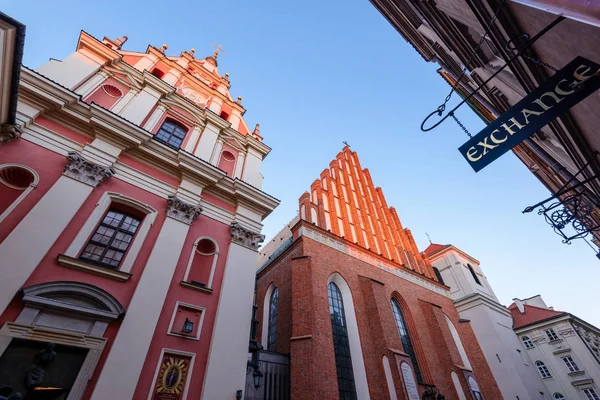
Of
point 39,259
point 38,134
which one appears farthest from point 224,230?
point 38,134

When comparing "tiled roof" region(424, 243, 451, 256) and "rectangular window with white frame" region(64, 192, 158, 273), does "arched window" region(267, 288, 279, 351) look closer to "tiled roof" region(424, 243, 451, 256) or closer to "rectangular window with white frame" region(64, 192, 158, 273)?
"rectangular window with white frame" region(64, 192, 158, 273)

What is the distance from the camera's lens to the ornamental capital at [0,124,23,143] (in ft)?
23.3

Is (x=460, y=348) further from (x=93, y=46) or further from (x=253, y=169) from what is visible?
(x=93, y=46)

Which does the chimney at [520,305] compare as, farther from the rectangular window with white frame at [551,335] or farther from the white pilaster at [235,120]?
the white pilaster at [235,120]

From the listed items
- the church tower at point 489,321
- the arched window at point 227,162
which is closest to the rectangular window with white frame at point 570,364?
Result: the church tower at point 489,321

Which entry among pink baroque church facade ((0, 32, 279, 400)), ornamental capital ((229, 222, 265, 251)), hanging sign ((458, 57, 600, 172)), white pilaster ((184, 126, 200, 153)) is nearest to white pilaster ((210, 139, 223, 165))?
pink baroque church facade ((0, 32, 279, 400))

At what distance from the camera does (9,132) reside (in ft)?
23.7

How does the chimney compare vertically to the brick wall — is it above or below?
above

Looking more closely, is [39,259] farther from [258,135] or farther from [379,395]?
[379,395]

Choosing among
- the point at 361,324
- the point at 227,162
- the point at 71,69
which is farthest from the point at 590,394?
the point at 71,69

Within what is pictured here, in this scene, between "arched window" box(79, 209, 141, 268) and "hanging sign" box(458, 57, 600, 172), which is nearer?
"hanging sign" box(458, 57, 600, 172)

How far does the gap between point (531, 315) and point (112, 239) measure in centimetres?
3456

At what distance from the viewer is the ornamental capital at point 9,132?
7098 millimetres

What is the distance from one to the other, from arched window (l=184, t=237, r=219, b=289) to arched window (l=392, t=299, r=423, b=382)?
11.0m
